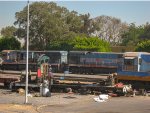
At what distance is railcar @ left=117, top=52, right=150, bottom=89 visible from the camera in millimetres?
34219

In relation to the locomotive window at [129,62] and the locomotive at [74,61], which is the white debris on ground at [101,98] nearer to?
the locomotive window at [129,62]

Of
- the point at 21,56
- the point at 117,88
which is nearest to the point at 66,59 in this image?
the point at 21,56

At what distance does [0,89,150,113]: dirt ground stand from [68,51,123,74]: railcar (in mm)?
28419

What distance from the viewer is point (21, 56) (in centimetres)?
6600

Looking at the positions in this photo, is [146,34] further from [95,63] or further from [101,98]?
[101,98]

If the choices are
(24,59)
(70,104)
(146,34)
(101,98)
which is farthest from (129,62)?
(146,34)

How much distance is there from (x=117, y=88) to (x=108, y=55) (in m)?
29.4

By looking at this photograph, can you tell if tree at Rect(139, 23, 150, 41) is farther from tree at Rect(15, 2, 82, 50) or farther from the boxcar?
the boxcar

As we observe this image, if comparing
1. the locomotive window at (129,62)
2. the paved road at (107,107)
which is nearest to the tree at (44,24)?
the locomotive window at (129,62)

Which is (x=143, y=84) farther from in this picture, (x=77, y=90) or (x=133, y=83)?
(x=77, y=90)

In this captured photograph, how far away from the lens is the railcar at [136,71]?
34.2m

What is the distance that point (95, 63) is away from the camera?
60.2 metres

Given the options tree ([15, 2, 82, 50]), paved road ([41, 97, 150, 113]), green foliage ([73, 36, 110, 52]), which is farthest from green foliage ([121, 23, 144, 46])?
paved road ([41, 97, 150, 113])

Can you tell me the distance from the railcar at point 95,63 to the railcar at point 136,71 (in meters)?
18.2
